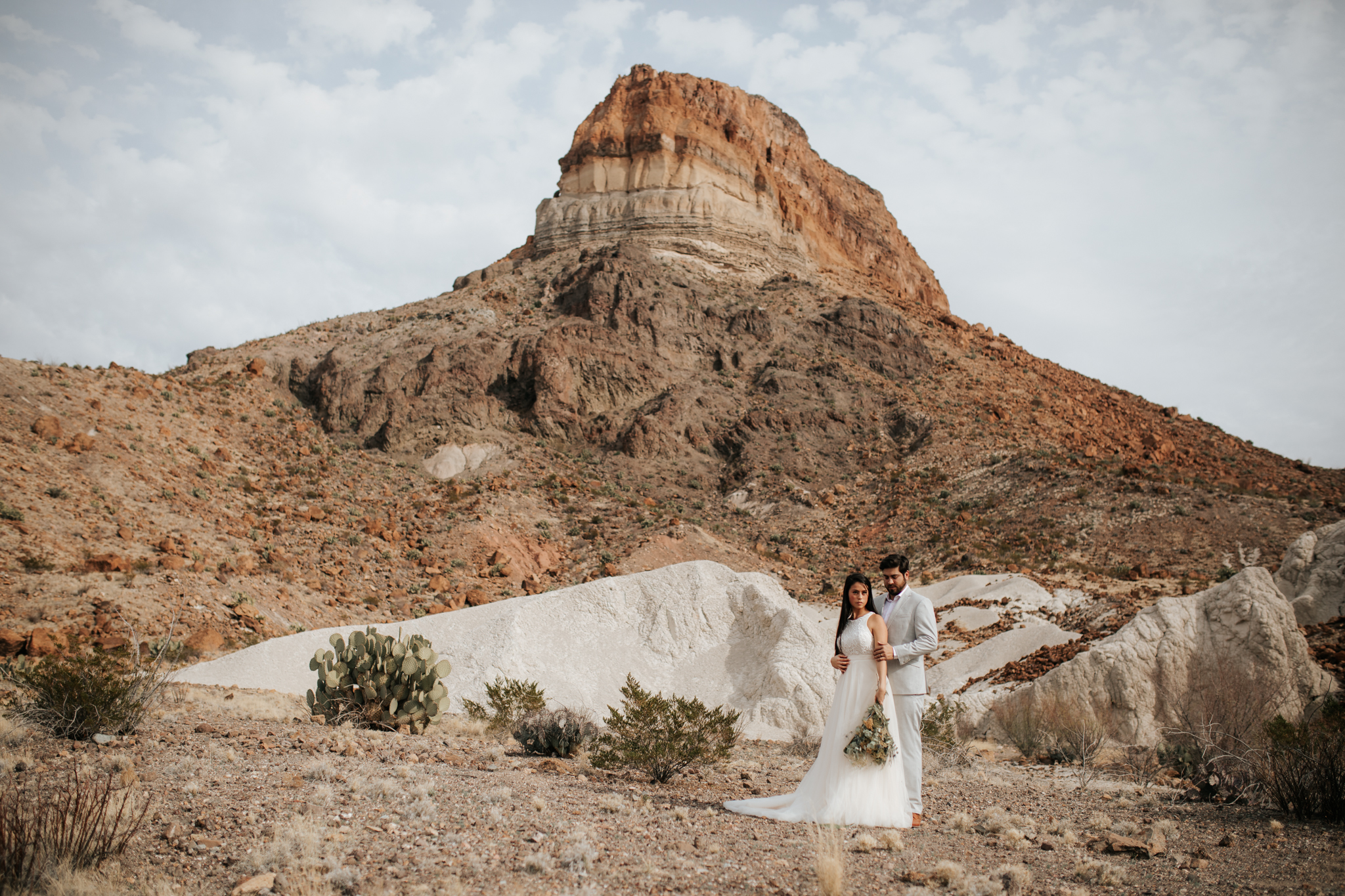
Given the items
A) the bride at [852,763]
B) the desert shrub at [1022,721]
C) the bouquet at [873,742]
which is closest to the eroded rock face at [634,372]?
the desert shrub at [1022,721]

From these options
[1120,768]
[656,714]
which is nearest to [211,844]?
[656,714]

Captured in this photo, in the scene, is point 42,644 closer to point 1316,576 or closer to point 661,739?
point 661,739

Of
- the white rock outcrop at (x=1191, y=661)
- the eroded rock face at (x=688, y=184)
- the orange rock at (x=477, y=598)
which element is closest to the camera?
the white rock outcrop at (x=1191, y=661)

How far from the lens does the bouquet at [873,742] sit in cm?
479

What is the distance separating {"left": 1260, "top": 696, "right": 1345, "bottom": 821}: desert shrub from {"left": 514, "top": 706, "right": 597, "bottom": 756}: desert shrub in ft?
18.7

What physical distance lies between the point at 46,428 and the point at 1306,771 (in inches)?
956

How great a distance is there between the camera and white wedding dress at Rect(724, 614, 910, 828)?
483 cm

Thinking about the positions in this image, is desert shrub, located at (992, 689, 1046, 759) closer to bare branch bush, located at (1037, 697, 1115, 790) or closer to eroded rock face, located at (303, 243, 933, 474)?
bare branch bush, located at (1037, 697, 1115, 790)

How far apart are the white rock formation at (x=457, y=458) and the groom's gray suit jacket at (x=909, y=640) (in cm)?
2399

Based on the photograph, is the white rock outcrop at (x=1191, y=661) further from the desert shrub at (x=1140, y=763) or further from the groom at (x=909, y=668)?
the groom at (x=909, y=668)

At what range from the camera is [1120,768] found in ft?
26.8

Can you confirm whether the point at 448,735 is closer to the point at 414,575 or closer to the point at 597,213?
the point at 414,575

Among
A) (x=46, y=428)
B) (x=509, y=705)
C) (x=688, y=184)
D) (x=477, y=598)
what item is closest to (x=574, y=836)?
(x=509, y=705)

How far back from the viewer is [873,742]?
4785mm
